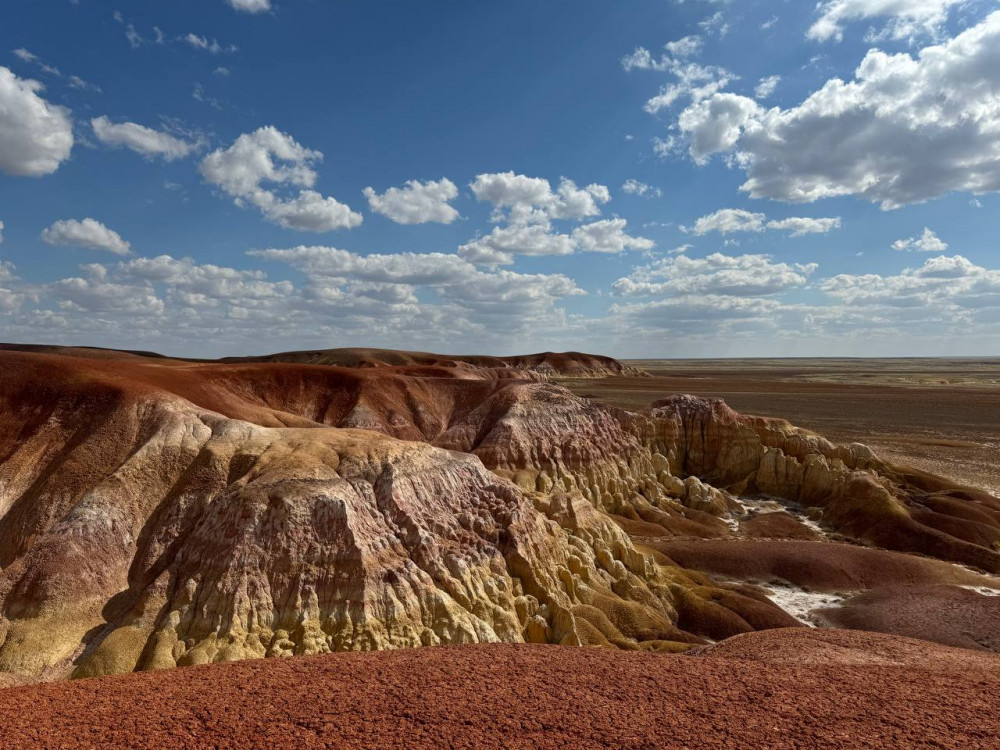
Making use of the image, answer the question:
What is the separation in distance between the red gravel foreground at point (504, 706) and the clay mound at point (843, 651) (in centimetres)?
155

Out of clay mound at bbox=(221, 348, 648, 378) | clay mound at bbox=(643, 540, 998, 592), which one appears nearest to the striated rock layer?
clay mound at bbox=(643, 540, 998, 592)

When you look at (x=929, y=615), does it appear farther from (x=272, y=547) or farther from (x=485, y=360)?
(x=485, y=360)

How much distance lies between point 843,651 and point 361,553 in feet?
36.9

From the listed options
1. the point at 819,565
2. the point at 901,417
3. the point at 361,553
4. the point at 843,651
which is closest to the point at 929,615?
the point at 819,565

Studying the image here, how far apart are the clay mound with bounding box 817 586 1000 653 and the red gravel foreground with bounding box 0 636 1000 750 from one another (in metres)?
11.2

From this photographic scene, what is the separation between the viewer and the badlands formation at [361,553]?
43.4 ft

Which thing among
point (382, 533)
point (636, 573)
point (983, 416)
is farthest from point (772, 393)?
point (382, 533)

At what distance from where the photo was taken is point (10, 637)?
1323 cm

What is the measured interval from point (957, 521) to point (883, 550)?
234 inches

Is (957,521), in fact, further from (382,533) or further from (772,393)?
(772,393)

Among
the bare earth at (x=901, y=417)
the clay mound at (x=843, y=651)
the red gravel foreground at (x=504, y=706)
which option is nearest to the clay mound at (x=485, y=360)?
the bare earth at (x=901, y=417)

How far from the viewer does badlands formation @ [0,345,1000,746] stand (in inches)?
521

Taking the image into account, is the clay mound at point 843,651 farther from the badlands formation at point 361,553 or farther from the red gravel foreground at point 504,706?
the red gravel foreground at point 504,706

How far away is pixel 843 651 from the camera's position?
11.9 metres
